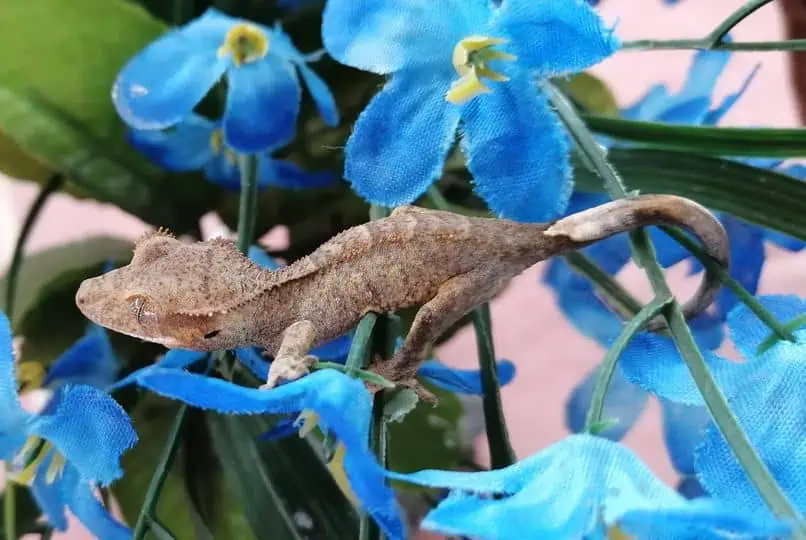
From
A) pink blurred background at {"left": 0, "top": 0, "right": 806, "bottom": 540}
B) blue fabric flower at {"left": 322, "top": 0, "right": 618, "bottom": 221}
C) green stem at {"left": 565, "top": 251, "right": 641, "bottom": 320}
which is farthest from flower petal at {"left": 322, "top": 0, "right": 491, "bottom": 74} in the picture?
pink blurred background at {"left": 0, "top": 0, "right": 806, "bottom": 540}

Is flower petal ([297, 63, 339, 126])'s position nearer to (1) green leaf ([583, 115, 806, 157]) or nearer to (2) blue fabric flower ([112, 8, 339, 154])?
(2) blue fabric flower ([112, 8, 339, 154])

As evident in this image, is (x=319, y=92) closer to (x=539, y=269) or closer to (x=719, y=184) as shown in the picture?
(x=719, y=184)

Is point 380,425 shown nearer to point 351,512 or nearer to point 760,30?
point 351,512

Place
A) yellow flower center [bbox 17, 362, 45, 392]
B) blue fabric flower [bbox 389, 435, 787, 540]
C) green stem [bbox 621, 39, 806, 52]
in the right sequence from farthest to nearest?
yellow flower center [bbox 17, 362, 45, 392], green stem [bbox 621, 39, 806, 52], blue fabric flower [bbox 389, 435, 787, 540]

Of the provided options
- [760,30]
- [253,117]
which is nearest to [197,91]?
[253,117]

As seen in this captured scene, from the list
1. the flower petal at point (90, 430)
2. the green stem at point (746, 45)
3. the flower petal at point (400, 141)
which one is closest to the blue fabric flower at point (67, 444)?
the flower petal at point (90, 430)

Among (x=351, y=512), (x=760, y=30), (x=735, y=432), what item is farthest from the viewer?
(x=760, y=30)

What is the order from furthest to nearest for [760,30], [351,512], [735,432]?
[760,30] → [351,512] → [735,432]
